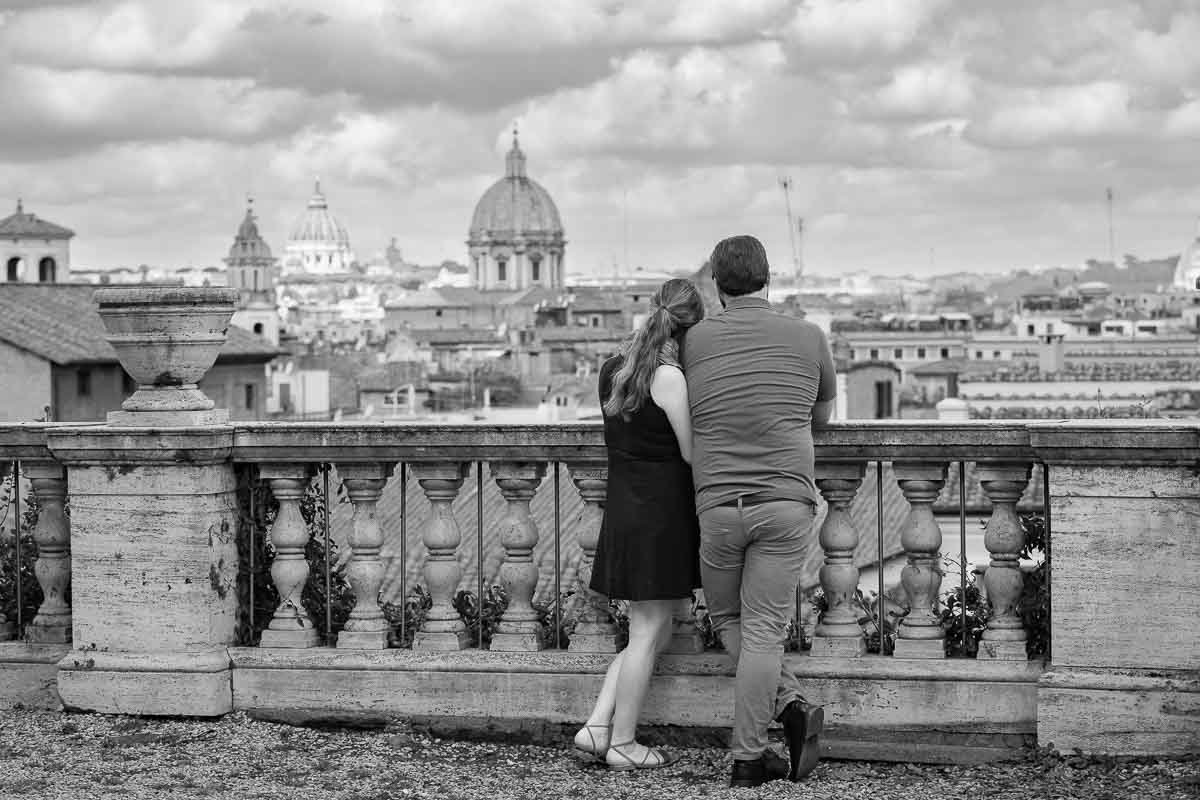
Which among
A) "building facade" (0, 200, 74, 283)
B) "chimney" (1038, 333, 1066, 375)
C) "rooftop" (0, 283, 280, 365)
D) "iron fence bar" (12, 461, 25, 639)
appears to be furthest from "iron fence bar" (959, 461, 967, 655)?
"building facade" (0, 200, 74, 283)

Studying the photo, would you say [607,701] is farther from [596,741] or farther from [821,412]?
[821,412]

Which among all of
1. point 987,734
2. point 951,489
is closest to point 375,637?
point 987,734

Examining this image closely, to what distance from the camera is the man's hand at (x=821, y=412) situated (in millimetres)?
5875

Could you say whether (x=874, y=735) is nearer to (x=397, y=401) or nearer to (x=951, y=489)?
(x=951, y=489)

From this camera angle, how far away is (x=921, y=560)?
6.17 metres

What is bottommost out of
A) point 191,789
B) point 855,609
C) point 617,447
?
point 191,789

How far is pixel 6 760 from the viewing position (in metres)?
6.07

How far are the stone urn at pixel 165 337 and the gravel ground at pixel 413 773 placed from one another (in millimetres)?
1018

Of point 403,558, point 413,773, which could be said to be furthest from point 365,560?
point 413,773

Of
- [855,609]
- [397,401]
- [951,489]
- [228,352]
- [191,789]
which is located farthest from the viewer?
[397,401]

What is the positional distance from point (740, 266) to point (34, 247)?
88645mm

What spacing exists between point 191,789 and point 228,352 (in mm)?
48725

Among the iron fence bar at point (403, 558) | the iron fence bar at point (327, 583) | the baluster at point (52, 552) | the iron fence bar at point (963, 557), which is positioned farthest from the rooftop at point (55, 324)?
the iron fence bar at point (963, 557)

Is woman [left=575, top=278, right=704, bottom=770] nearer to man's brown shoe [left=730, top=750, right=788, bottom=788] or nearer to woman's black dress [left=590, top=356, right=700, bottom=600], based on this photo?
woman's black dress [left=590, top=356, right=700, bottom=600]
